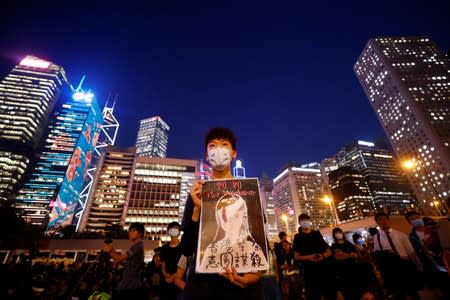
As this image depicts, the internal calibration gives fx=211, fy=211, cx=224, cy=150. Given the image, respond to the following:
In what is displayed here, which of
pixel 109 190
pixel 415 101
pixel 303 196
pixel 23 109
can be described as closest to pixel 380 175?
pixel 303 196

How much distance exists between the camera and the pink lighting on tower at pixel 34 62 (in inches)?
5405

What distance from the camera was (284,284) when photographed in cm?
595

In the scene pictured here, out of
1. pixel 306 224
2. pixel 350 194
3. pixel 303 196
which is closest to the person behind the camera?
pixel 306 224

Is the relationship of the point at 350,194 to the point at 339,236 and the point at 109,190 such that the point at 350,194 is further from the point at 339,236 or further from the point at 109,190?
the point at 339,236

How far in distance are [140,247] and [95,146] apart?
147 m

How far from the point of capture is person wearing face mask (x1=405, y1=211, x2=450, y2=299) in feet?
11.9

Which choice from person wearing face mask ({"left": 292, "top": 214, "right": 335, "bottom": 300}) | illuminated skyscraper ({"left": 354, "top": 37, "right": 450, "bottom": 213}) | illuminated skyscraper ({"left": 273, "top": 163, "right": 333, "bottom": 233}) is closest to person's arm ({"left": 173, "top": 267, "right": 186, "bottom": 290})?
person wearing face mask ({"left": 292, "top": 214, "right": 335, "bottom": 300})

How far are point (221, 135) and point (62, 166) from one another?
134105 mm

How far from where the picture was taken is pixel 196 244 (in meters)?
1.88

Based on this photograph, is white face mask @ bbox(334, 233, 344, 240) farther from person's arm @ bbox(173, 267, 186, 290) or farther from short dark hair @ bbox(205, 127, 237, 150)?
short dark hair @ bbox(205, 127, 237, 150)

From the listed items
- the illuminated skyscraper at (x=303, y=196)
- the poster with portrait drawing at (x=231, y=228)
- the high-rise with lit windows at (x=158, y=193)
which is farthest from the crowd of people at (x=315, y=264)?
the illuminated skyscraper at (x=303, y=196)

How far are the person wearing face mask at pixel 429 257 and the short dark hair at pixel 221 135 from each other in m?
3.87

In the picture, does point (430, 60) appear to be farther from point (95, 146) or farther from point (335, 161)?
point (95, 146)

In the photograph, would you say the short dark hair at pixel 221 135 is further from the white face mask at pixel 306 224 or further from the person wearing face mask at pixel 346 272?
the person wearing face mask at pixel 346 272
